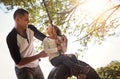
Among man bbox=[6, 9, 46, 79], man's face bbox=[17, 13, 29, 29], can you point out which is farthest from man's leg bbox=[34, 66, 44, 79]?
man's face bbox=[17, 13, 29, 29]

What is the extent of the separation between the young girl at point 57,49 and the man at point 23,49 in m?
0.25

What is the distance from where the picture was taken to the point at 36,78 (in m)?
5.39

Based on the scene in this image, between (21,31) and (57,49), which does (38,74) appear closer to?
(57,49)

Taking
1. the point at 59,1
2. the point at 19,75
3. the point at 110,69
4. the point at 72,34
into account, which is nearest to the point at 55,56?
the point at 19,75

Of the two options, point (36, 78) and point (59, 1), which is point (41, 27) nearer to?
point (59, 1)

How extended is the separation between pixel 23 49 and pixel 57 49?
1.68 ft

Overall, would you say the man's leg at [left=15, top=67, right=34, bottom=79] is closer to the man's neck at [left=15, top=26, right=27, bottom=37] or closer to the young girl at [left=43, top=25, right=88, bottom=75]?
the young girl at [left=43, top=25, right=88, bottom=75]

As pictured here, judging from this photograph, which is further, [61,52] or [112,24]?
[112,24]

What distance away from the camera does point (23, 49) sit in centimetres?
525

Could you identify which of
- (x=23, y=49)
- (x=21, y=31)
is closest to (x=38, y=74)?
(x=23, y=49)

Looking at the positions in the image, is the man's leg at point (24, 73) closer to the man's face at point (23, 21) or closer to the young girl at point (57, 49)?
the young girl at point (57, 49)

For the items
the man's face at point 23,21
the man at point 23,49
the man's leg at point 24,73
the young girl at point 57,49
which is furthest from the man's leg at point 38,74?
the man's face at point 23,21

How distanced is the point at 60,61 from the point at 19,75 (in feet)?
2.11

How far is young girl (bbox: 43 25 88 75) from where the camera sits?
504cm
